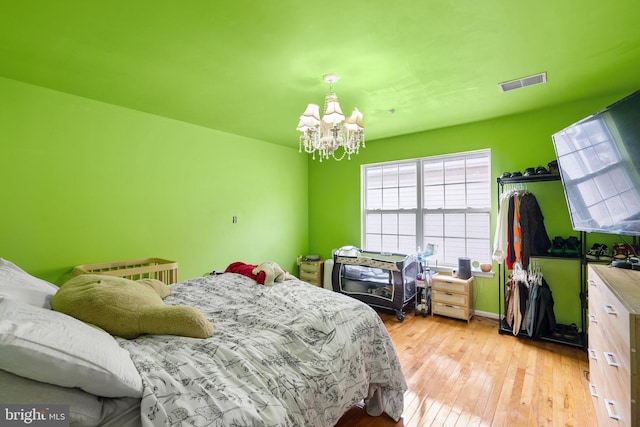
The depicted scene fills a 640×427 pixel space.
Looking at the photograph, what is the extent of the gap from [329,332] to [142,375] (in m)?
0.92

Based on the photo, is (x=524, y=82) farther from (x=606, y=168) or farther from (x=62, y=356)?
(x=62, y=356)

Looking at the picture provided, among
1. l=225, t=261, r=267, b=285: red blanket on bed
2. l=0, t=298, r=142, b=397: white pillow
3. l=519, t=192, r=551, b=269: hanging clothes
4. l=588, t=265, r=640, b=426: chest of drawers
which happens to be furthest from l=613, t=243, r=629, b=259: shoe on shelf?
l=0, t=298, r=142, b=397: white pillow

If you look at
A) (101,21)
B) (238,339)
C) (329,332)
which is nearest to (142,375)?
(238,339)

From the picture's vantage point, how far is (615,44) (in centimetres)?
199

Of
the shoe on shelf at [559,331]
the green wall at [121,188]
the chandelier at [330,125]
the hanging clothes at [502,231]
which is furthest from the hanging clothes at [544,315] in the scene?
the green wall at [121,188]

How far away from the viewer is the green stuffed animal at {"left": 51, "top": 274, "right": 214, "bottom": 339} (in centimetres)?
137

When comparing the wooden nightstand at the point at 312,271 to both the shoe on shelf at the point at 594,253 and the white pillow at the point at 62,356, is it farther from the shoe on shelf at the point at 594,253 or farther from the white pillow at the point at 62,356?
the white pillow at the point at 62,356

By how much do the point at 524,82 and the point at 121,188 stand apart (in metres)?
4.14

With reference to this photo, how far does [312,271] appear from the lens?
4855 mm

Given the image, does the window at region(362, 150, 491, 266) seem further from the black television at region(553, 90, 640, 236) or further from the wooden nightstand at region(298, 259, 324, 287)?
the black television at region(553, 90, 640, 236)

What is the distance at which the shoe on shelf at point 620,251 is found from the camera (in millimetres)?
2688

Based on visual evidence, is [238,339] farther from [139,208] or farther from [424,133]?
[424,133]

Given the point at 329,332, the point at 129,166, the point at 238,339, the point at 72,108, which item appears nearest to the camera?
the point at 238,339

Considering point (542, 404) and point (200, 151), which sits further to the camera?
point (200, 151)
